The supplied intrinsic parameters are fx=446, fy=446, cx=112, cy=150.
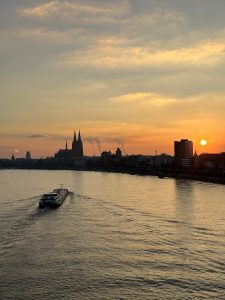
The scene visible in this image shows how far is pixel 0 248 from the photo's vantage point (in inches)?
1597

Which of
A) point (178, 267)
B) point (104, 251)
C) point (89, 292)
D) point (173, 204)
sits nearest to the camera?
point (89, 292)

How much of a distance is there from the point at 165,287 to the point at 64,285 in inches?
272

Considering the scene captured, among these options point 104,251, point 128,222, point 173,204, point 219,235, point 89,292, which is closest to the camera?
point 89,292

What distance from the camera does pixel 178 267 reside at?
34.8 m

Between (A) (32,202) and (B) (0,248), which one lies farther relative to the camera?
(A) (32,202)

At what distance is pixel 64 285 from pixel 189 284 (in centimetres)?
862

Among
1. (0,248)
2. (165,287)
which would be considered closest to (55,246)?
(0,248)

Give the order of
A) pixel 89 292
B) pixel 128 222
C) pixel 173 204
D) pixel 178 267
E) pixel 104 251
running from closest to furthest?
pixel 89 292 < pixel 178 267 < pixel 104 251 < pixel 128 222 < pixel 173 204

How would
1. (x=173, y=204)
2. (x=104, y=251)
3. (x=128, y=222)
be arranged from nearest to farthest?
(x=104, y=251)
(x=128, y=222)
(x=173, y=204)

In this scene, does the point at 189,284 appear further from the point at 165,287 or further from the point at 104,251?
the point at 104,251

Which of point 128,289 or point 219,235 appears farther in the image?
point 219,235

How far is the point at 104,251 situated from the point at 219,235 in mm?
14222

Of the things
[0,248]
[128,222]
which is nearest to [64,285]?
[0,248]

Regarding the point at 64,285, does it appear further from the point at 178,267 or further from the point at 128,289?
the point at 178,267
